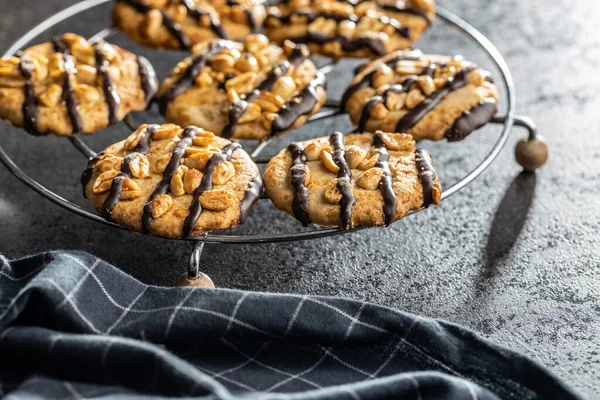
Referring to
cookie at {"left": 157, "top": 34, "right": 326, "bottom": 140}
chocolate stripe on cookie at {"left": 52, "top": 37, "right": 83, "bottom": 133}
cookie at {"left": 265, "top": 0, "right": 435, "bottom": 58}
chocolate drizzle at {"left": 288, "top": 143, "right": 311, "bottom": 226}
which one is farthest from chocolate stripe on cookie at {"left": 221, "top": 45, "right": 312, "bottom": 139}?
chocolate stripe on cookie at {"left": 52, "top": 37, "right": 83, "bottom": 133}

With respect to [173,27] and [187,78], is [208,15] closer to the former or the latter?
[173,27]

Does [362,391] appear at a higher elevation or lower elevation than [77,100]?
lower

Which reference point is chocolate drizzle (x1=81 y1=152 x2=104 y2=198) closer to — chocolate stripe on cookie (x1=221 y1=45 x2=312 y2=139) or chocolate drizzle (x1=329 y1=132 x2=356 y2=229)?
chocolate stripe on cookie (x1=221 y1=45 x2=312 y2=139)

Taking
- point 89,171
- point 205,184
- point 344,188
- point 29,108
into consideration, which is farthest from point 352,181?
point 29,108

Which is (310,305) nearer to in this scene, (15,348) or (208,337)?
(208,337)

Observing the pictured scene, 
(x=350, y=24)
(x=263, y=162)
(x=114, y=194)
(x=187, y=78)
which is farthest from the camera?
(x=350, y=24)

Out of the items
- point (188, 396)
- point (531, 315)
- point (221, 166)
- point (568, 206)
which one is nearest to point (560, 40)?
point (568, 206)
